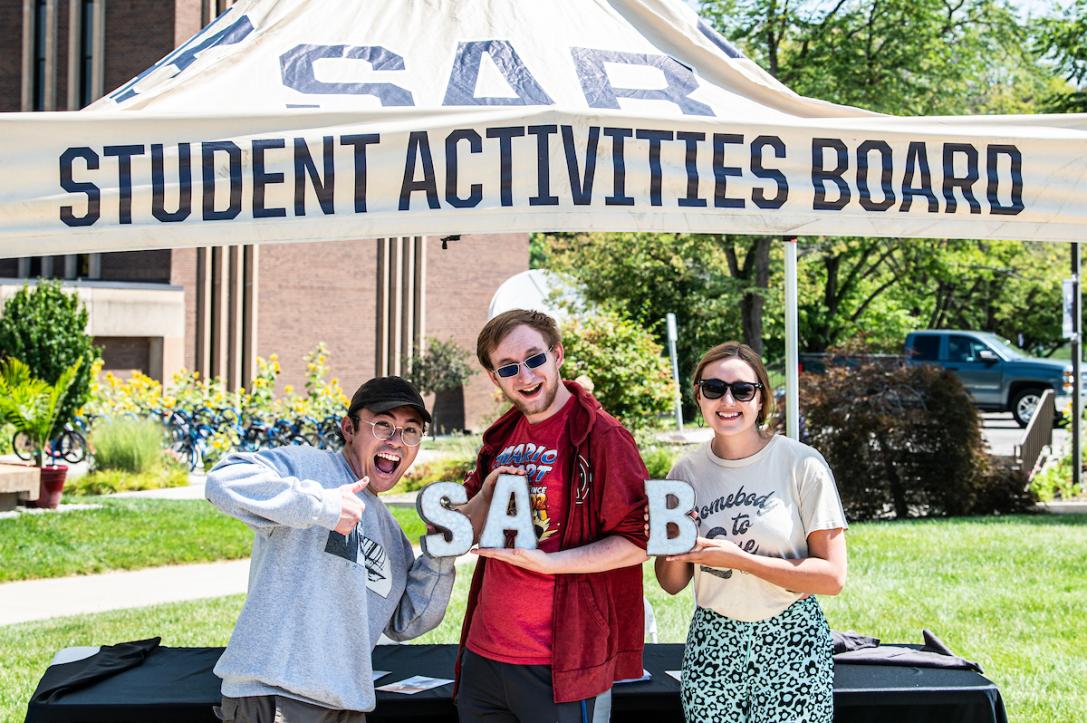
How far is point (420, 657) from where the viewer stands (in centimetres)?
451

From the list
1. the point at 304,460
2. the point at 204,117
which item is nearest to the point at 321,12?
the point at 204,117

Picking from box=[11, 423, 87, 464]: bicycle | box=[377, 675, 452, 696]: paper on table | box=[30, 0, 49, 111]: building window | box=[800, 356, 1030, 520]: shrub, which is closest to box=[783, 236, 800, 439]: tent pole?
box=[377, 675, 452, 696]: paper on table

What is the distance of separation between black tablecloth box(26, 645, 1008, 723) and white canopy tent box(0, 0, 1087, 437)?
147cm

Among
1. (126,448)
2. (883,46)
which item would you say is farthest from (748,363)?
(883,46)

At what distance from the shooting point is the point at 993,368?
27188 mm

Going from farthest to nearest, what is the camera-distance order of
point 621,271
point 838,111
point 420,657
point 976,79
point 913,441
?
1. point 621,271
2. point 976,79
3. point 913,441
4. point 420,657
5. point 838,111

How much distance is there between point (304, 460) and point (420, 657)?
1.49 meters

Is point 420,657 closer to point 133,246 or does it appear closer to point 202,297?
point 133,246

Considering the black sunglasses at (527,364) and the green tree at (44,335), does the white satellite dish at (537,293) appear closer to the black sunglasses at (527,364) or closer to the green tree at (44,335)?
the green tree at (44,335)

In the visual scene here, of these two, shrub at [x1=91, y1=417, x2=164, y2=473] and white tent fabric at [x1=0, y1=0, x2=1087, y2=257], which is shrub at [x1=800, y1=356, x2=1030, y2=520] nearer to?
shrub at [x1=91, y1=417, x2=164, y2=473]

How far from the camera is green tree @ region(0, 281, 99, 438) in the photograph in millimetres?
17156

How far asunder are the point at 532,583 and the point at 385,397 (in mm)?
648

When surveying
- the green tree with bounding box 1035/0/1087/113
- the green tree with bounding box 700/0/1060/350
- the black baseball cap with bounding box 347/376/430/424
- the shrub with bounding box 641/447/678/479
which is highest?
the green tree with bounding box 700/0/1060/350

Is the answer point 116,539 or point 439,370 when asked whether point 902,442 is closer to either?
point 116,539
